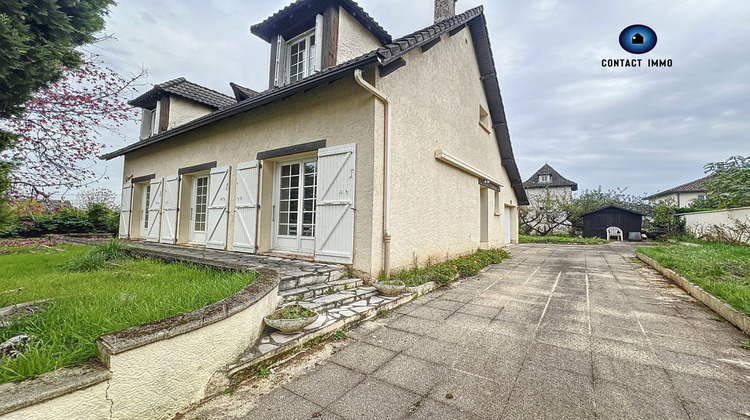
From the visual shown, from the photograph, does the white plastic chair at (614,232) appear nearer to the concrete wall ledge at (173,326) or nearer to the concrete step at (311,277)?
the concrete step at (311,277)

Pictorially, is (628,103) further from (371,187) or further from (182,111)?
(182,111)

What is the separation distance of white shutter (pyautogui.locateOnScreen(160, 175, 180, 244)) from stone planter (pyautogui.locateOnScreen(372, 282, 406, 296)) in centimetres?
659

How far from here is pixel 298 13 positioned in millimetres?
5891

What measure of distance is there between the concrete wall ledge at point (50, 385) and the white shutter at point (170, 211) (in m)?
7.29

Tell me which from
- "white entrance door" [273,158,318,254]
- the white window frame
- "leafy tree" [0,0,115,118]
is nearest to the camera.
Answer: "leafy tree" [0,0,115,118]

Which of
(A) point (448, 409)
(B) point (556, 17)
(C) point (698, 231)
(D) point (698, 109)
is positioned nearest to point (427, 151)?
(A) point (448, 409)

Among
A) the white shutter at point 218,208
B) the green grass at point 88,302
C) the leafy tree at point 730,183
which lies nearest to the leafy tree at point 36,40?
the green grass at point 88,302

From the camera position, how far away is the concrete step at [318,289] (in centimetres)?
329

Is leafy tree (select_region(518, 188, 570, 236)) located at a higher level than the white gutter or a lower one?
lower

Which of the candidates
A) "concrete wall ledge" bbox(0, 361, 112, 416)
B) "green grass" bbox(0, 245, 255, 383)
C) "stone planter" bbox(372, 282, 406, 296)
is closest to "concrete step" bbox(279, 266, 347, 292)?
"green grass" bbox(0, 245, 255, 383)

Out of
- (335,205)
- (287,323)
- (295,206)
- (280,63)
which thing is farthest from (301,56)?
(287,323)

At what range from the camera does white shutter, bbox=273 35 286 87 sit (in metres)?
6.26

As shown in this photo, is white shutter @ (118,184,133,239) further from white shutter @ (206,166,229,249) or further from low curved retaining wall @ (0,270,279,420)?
low curved retaining wall @ (0,270,279,420)

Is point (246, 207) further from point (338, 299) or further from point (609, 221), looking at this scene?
point (609, 221)
